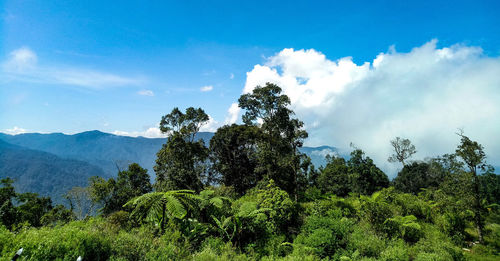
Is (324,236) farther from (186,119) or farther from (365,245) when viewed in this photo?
(186,119)

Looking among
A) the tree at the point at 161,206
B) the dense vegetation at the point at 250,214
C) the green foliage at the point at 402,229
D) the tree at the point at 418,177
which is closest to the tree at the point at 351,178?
the dense vegetation at the point at 250,214

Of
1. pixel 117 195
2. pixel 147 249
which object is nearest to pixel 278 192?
pixel 147 249

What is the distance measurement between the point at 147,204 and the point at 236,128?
17468 millimetres

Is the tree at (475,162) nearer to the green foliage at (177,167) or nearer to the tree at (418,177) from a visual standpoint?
the green foliage at (177,167)

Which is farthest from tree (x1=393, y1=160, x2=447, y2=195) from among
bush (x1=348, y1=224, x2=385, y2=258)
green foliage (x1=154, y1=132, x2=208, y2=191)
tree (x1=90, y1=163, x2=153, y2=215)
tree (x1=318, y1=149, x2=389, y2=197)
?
tree (x1=90, y1=163, x2=153, y2=215)

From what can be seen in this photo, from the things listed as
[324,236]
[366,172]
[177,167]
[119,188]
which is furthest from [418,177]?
[119,188]

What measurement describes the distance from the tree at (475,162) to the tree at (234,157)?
1671cm

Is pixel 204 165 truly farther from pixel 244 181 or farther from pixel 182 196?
pixel 182 196

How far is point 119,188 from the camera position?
23406mm

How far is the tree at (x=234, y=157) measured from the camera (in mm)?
24641

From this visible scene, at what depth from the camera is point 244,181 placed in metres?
24.5

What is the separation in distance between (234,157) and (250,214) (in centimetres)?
1647

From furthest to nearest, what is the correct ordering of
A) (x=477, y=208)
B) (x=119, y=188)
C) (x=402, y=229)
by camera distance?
1. (x=119, y=188)
2. (x=477, y=208)
3. (x=402, y=229)

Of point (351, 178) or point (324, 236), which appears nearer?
point (324, 236)
